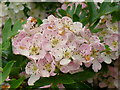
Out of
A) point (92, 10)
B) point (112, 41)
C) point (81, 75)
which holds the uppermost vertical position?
point (92, 10)

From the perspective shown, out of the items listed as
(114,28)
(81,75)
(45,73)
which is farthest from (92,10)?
→ (45,73)

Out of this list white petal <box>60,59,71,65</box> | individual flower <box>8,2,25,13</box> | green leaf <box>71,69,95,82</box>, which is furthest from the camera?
individual flower <box>8,2,25,13</box>

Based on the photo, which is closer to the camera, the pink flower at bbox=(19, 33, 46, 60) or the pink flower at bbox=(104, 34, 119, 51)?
the pink flower at bbox=(19, 33, 46, 60)

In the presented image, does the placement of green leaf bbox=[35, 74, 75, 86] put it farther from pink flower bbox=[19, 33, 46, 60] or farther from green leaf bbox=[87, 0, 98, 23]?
green leaf bbox=[87, 0, 98, 23]

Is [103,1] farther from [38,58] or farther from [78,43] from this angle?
[38,58]

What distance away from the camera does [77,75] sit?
3.90 feet

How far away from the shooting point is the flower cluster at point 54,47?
3.24ft

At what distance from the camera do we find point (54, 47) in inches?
39.7

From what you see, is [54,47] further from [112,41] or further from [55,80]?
[112,41]

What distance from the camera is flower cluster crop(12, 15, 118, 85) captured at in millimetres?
986

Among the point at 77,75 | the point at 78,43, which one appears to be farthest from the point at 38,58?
the point at 77,75

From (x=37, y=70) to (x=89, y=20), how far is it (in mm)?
345

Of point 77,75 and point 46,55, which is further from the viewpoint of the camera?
point 77,75

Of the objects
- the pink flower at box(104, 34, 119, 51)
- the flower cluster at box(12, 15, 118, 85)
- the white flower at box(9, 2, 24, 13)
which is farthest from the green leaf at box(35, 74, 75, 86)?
the white flower at box(9, 2, 24, 13)
